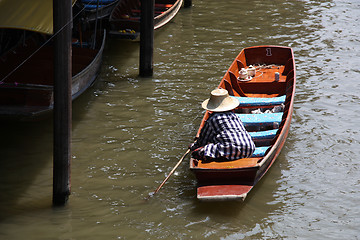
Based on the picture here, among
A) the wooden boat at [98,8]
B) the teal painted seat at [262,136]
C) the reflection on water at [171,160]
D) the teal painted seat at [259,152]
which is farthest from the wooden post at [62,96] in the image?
the wooden boat at [98,8]

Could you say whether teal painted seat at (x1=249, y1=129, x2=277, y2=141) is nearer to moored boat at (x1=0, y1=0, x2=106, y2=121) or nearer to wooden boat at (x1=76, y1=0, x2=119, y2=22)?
moored boat at (x1=0, y1=0, x2=106, y2=121)

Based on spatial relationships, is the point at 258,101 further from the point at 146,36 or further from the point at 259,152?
the point at 146,36

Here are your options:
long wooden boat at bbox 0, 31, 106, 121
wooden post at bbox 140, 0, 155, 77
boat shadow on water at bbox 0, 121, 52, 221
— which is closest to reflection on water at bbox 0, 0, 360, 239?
boat shadow on water at bbox 0, 121, 52, 221

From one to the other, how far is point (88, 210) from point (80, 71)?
4.27m

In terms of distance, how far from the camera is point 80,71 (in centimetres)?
1152

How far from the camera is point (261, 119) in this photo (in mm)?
9875

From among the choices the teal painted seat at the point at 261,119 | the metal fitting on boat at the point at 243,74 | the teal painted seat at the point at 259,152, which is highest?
the metal fitting on boat at the point at 243,74

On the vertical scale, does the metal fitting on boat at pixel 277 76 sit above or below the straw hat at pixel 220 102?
below

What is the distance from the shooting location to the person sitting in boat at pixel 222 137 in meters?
8.21

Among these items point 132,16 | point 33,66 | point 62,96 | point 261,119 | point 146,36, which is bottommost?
point 261,119

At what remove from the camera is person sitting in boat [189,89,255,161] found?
26.9 feet

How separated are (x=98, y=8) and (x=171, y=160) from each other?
7.28 m

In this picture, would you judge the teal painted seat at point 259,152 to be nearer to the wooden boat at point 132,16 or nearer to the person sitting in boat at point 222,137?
the person sitting in boat at point 222,137

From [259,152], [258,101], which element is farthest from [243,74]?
[259,152]
